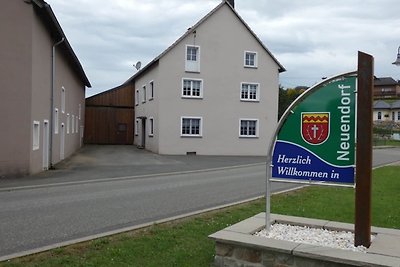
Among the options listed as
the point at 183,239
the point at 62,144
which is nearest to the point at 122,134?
the point at 62,144

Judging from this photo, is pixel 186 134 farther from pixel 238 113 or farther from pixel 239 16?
pixel 239 16

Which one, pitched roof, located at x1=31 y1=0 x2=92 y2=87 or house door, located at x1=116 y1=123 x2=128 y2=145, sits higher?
pitched roof, located at x1=31 y1=0 x2=92 y2=87

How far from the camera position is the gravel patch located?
6.02 metres

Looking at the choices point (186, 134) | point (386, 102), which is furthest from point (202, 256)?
point (386, 102)

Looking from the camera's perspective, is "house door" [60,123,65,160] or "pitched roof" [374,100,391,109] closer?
"house door" [60,123,65,160]

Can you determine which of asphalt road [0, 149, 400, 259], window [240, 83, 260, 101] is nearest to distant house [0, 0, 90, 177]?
asphalt road [0, 149, 400, 259]

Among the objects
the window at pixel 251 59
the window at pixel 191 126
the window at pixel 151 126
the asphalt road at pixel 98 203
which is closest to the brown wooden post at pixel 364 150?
the asphalt road at pixel 98 203

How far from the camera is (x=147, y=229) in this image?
316 inches

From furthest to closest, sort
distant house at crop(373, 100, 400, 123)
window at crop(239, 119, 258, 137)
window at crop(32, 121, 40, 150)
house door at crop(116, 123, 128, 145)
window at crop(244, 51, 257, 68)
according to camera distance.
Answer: distant house at crop(373, 100, 400, 123) < house door at crop(116, 123, 128, 145) < window at crop(244, 51, 257, 68) < window at crop(239, 119, 258, 137) < window at crop(32, 121, 40, 150)

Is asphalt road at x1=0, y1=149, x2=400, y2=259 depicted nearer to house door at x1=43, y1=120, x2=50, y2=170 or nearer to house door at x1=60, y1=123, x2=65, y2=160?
house door at x1=43, y1=120, x2=50, y2=170

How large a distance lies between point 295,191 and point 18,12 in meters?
12.5

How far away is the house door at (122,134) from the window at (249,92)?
638 inches

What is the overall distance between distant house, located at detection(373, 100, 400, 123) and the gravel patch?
9973cm

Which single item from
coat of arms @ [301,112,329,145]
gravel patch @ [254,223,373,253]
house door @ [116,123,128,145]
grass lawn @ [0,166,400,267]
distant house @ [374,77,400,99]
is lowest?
grass lawn @ [0,166,400,267]
